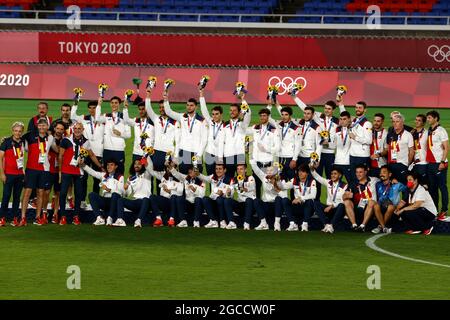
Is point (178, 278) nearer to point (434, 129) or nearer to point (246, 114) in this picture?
point (246, 114)

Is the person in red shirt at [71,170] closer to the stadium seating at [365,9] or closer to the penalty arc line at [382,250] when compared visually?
the penalty arc line at [382,250]

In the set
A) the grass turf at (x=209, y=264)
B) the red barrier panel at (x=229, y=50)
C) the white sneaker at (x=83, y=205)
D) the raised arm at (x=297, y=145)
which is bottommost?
the grass turf at (x=209, y=264)

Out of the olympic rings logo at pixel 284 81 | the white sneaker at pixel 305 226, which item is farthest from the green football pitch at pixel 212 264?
the olympic rings logo at pixel 284 81

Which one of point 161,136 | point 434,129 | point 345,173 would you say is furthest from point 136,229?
point 434,129

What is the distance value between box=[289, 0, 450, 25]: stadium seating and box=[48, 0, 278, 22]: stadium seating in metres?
1.68

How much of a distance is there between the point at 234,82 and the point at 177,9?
24.4 ft

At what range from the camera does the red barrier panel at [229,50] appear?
3678 cm

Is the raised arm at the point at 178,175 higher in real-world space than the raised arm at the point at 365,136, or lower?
lower

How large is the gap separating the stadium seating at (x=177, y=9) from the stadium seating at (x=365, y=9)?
5.52 ft

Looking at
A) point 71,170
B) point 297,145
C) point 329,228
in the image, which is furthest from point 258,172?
point 71,170

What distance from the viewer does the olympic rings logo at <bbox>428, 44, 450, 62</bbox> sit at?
1435 inches

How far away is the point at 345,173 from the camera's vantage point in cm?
2048
